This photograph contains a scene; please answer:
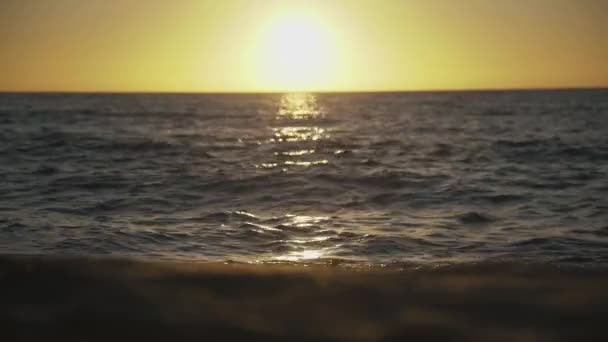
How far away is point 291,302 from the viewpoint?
3.94 m

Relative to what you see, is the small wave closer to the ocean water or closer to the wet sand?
the ocean water

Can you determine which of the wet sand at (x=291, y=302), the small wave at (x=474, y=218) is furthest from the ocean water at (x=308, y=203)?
the wet sand at (x=291, y=302)

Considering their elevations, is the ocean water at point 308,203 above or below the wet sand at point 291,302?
below

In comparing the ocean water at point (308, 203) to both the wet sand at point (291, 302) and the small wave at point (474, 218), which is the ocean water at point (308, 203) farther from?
the wet sand at point (291, 302)

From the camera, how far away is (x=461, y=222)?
36.0 feet

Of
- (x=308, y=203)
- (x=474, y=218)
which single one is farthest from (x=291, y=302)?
(x=308, y=203)

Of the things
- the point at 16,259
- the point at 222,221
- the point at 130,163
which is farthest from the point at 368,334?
the point at 130,163

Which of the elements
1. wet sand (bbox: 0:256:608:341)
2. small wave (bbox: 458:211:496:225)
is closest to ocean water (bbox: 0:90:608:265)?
small wave (bbox: 458:211:496:225)

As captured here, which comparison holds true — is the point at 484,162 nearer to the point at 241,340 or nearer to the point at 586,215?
the point at 586,215

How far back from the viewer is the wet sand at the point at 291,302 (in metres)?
3.47

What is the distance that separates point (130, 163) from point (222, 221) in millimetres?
10612

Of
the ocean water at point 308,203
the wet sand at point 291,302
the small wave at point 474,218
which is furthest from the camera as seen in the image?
the small wave at point 474,218

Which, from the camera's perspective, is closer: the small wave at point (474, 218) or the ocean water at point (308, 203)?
the ocean water at point (308, 203)

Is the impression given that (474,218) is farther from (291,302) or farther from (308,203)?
(291,302)
